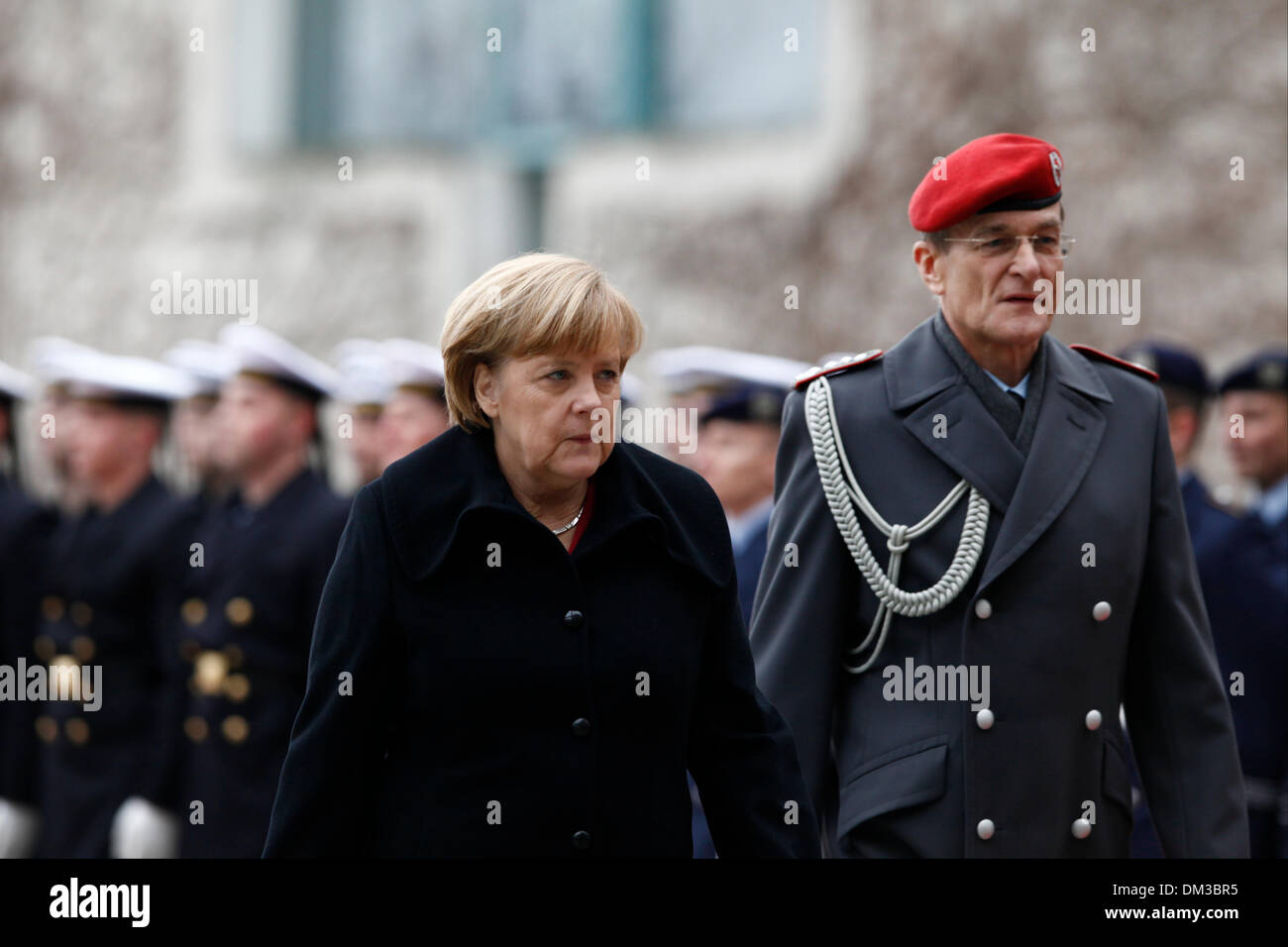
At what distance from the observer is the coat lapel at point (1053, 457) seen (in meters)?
3.83

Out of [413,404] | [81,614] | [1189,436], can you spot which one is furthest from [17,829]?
[1189,436]

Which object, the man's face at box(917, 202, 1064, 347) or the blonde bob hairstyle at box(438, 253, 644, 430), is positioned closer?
the blonde bob hairstyle at box(438, 253, 644, 430)

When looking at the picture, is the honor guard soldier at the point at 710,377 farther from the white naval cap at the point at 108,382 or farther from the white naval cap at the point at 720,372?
the white naval cap at the point at 108,382

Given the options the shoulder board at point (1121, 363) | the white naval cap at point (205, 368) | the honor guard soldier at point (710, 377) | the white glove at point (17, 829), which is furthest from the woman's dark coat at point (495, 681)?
the white naval cap at point (205, 368)

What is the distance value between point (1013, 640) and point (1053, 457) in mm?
366

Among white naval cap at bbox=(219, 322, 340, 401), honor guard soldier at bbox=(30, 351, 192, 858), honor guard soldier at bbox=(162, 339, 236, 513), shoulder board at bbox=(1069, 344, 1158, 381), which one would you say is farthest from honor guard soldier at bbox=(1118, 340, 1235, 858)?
honor guard soldier at bbox=(162, 339, 236, 513)

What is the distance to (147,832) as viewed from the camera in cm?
683

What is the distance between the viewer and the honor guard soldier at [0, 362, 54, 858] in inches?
297

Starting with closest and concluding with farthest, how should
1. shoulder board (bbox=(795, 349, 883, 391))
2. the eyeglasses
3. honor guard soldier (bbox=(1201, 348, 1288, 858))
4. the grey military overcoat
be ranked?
the grey military overcoat
the eyeglasses
shoulder board (bbox=(795, 349, 883, 391))
honor guard soldier (bbox=(1201, 348, 1288, 858))

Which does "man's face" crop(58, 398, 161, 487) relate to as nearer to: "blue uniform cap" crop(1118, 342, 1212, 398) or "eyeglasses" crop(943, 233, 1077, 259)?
"blue uniform cap" crop(1118, 342, 1212, 398)

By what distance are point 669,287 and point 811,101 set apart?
51.7 inches

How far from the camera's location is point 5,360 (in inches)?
549

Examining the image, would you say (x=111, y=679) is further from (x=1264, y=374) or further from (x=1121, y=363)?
(x=1121, y=363)
